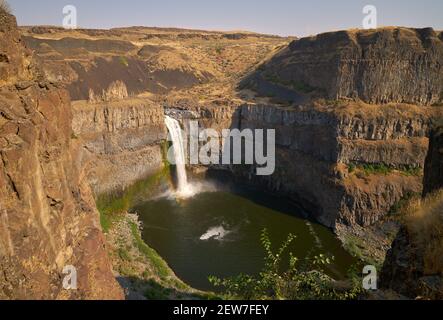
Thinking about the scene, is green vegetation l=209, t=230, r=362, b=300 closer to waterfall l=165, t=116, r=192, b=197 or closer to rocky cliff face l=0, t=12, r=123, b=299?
rocky cliff face l=0, t=12, r=123, b=299

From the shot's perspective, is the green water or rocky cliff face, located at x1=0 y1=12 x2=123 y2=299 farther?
the green water

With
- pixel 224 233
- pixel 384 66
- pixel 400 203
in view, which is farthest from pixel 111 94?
pixel 400 203

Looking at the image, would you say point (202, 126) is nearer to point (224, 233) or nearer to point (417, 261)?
point (224, 233)

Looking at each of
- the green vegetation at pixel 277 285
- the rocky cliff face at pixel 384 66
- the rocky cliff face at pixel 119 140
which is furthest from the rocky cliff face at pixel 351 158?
the green vegetation at pixel 277 285

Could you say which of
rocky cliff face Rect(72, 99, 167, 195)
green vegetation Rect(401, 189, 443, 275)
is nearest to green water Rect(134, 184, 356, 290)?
rocky cliff face Rect(72, 99, 167, 195)

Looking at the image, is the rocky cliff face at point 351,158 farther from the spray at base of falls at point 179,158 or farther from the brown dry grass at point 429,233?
the brown dry grass at point 429,233
